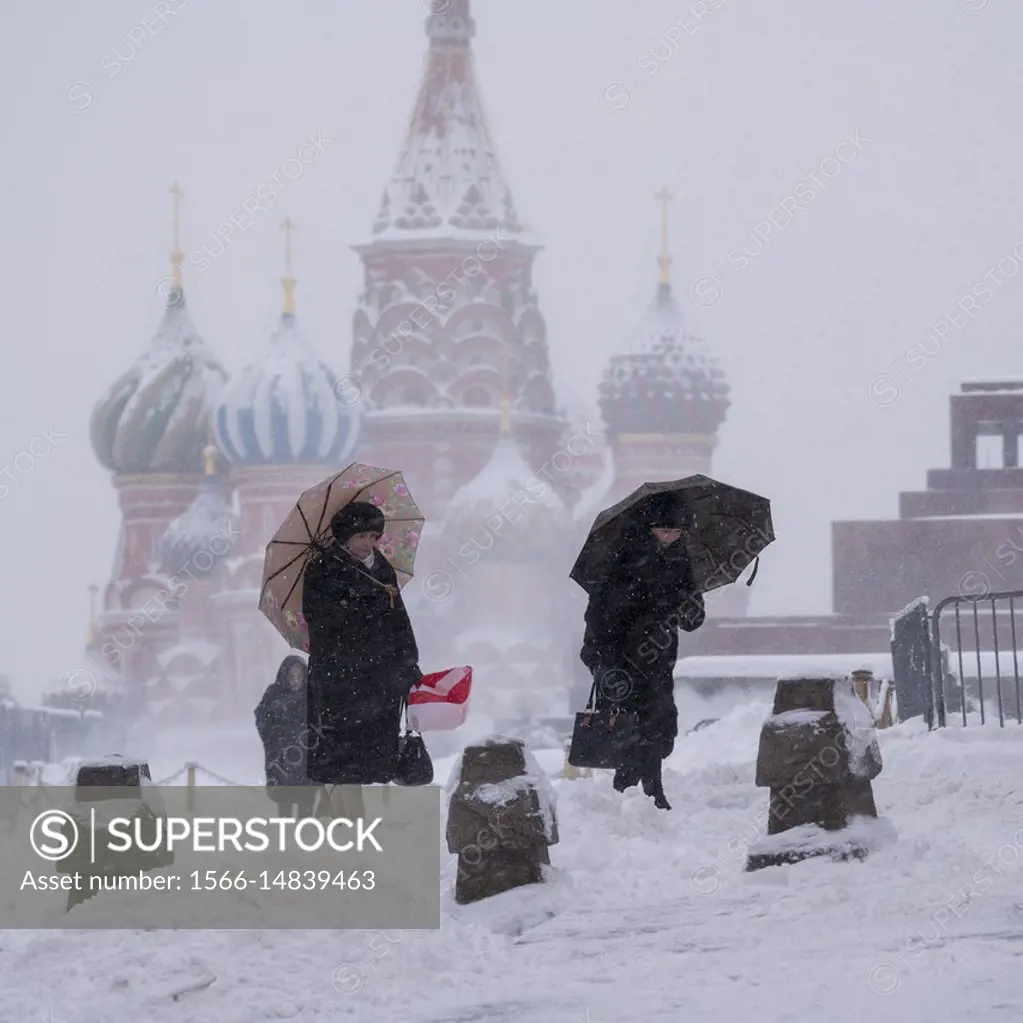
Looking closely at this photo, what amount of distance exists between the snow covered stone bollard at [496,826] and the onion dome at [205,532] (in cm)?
6209

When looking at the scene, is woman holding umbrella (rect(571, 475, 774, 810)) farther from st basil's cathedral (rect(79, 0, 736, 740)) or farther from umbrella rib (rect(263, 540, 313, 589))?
st basil's cathedral (rect(79, 0, 736, 740))

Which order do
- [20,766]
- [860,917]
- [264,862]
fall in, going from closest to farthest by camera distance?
[860,917]
[264,862]
[20,766]

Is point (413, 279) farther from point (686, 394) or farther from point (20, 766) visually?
point (20, 766)

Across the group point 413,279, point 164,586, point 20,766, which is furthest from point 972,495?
point 164,586

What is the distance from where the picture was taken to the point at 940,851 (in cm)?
850

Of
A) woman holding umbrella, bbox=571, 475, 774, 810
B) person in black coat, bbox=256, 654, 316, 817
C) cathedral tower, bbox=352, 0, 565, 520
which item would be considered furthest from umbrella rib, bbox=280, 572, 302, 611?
cathedral tower, bbox=352, 0, 565, 520

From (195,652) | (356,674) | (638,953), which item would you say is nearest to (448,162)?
(195,652)

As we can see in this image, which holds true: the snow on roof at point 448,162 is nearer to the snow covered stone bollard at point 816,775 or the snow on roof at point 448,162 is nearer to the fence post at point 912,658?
the fence post at point 912,658

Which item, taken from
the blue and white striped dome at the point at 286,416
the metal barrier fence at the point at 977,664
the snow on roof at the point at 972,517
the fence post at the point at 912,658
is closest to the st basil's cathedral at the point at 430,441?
the blue and white striped dome at the point at 286,416

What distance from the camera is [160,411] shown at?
73688 millimetres

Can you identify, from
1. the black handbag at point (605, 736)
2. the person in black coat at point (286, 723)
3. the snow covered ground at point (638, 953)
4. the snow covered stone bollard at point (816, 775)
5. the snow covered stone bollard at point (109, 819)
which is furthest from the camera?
the person in black coat at point (286, 723)

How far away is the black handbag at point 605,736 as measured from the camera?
9.55 m

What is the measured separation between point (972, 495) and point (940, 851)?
27.2m

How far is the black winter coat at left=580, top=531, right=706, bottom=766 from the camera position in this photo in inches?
377
